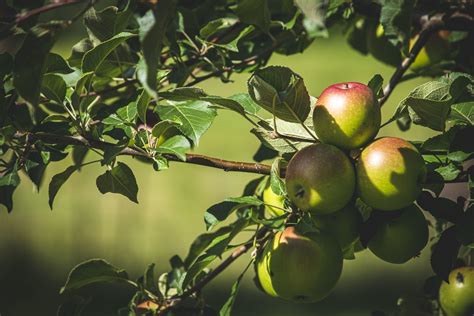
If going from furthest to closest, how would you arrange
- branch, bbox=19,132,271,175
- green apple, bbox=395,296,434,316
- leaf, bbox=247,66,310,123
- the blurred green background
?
the blurred green background
green apple, bbox=395,296,434,316
branch, bbox=19,132,271,175
leaf, bbox=247,66,310,123

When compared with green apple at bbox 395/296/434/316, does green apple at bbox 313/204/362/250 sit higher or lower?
higher

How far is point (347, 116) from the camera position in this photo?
38.4 inches

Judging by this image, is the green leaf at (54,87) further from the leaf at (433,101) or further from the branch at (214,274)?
the leaf at (433,101)

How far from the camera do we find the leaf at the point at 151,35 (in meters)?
0.73

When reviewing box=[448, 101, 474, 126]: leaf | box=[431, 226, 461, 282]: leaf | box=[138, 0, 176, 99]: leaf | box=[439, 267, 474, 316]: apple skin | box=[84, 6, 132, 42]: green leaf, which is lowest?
box=[439, 267, 474, 316]: apple skin

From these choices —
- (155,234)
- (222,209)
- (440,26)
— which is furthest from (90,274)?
(155,234)

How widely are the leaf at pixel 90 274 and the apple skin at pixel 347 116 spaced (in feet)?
1.43

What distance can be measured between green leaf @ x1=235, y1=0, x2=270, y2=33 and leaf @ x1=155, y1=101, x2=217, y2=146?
0.14 meters

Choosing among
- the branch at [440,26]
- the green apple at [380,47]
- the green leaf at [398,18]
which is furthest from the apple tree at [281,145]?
the green apple at [380,47]

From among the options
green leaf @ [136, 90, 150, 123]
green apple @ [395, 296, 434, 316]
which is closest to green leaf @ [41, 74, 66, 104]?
green leaf @ [136, 90, 150, 123]

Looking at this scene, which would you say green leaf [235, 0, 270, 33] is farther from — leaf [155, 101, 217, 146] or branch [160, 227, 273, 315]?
branch [160, 227, 273, 315]

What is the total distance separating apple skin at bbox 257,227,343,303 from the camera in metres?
1.04

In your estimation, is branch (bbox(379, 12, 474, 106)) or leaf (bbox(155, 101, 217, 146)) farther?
branch (bbox(379, 12, 474, 106))

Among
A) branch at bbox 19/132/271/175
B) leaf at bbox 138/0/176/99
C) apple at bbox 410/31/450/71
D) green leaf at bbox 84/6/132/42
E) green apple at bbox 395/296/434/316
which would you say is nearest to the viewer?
leaf at bbox 138/0/176/99
